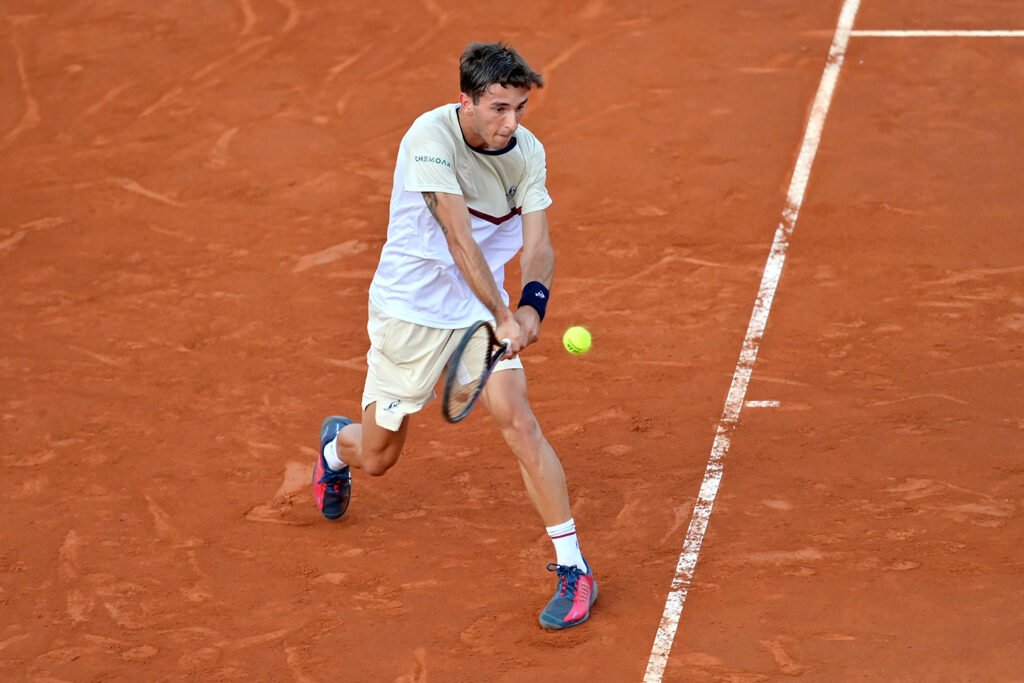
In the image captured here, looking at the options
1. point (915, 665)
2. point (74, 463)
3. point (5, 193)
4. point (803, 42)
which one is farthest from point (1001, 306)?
point (5, 193)

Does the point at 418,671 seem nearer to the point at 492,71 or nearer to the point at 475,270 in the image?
the point at 475,270


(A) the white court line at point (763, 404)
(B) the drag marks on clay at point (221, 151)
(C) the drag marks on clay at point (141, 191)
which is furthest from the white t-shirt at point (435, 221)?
(B) the drag marks on clay at point (221, 151)

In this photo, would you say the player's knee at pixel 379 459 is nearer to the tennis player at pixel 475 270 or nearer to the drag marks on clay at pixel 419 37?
the tennis player at pixel 475 270

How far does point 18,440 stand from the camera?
281 inches

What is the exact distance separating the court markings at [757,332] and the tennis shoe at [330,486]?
1572 millimetres

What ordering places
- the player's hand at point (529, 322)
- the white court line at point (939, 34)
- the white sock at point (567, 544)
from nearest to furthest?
the player's hand at point (529, 322) < the white sock at point (567, 544) < the white court line at point (939, 34)

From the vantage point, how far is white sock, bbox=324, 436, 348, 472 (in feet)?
20.5

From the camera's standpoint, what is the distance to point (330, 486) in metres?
6.33

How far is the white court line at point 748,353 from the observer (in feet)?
18.1

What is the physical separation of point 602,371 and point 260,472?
1968 millimetres

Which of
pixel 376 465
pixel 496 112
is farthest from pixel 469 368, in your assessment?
pixel 496 112

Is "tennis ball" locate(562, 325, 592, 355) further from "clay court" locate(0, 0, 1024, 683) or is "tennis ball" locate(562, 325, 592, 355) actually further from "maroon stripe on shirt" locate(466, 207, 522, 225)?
"clay court" locate(0, 0, 1024, 683)

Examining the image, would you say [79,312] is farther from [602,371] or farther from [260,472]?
[602,371]

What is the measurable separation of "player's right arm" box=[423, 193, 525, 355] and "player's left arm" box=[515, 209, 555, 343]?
6 cm
